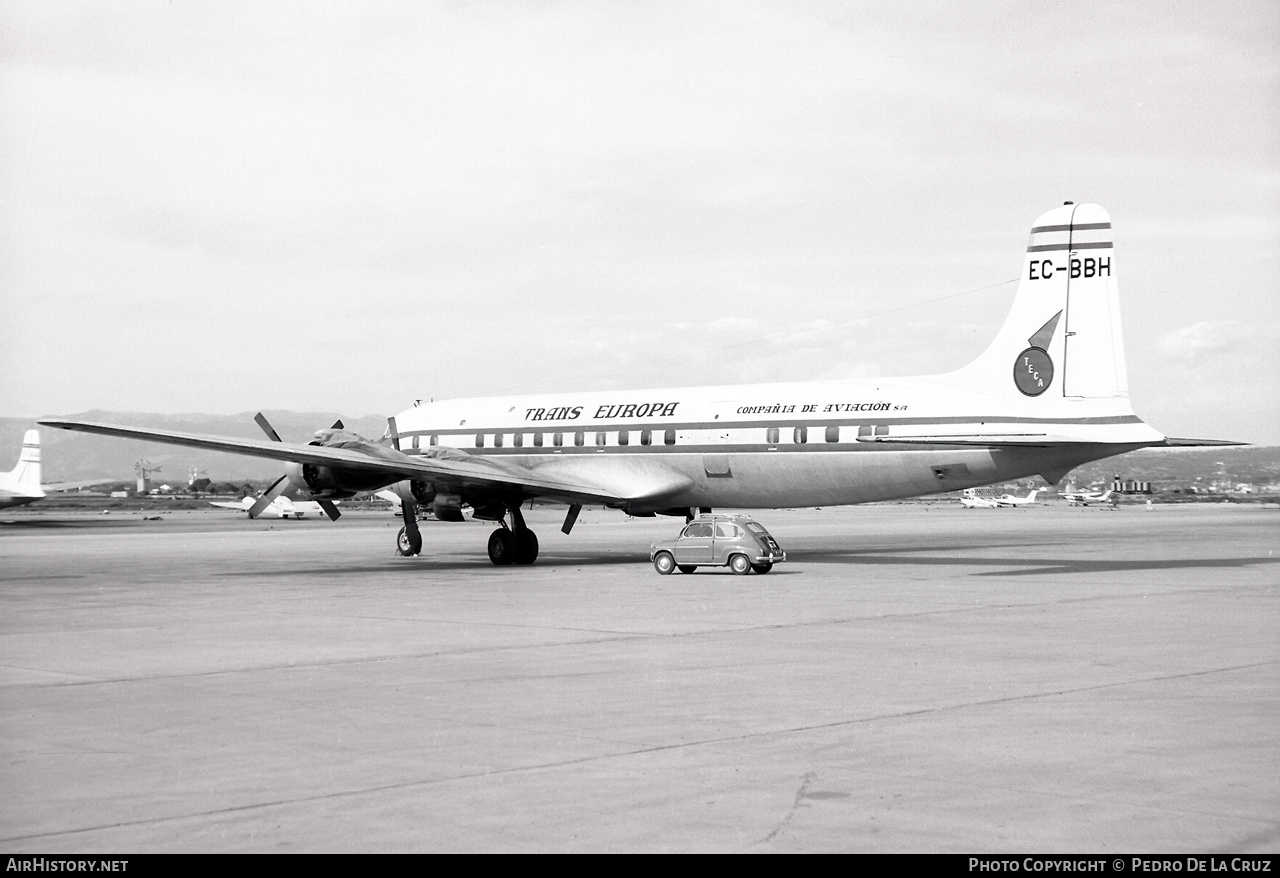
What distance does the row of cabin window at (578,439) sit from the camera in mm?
33312

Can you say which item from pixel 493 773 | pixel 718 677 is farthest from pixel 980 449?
pixel 493 773

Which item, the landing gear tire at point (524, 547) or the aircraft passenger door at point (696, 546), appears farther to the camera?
the landing gear tire at point (524, 547)

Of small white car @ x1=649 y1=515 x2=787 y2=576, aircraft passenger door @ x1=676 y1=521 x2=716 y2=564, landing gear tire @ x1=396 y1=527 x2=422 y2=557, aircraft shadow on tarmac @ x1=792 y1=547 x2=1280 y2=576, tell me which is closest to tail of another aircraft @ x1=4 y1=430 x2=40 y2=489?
landing gear tire @ x1=396 y1=527 x2=422 y2=557

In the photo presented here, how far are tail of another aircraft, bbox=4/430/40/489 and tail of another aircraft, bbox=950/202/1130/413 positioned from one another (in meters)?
50.3

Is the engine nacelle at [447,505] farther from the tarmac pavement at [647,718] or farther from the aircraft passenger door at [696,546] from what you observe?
the tarmac pavement at [647,718]

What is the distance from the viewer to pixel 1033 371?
92.7 feet

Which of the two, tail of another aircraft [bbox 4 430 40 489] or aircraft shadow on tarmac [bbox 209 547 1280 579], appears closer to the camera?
aircraft shadow on tarmac [bbox 209 547 1280 579]

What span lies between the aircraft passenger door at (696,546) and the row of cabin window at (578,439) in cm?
545

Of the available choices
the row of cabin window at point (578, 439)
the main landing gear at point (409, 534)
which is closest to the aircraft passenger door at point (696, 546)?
the row of cabin window at point (578, 439)

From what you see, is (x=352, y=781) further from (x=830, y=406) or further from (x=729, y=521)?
(x=830, y=406)

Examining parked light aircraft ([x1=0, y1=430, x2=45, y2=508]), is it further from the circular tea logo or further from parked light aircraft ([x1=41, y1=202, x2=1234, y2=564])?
the circular tea logo

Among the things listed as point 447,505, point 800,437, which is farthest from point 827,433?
point 447,505

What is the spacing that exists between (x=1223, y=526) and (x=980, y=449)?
35.2 meters

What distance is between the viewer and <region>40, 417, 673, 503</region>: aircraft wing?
2702 cm
